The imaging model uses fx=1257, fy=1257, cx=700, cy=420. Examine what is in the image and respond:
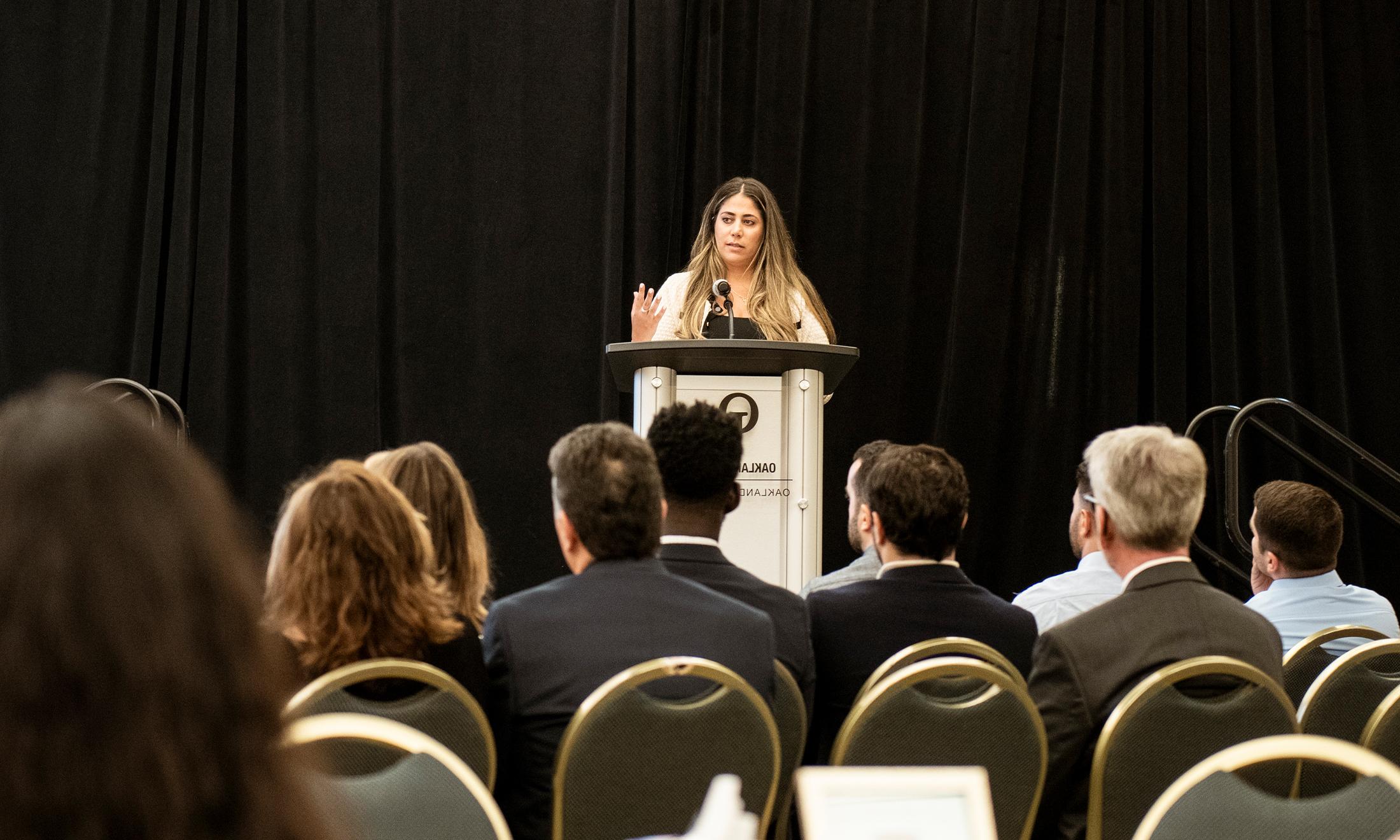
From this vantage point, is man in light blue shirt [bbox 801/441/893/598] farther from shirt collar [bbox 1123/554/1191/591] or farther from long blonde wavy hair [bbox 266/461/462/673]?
long blonde wavy hair [bbox 266/461/462/673]

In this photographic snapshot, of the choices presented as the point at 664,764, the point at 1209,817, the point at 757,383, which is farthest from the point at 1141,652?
the point at 757,383

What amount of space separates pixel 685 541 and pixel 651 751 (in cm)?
76

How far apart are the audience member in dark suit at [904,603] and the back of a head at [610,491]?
47cm

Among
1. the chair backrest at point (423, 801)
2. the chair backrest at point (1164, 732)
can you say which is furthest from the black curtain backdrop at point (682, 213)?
the chair backrest at point (423, 801)

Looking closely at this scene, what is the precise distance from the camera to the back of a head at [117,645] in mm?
633

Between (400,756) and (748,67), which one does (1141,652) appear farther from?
(748,67)

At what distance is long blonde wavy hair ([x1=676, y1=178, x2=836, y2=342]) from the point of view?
4.47 m

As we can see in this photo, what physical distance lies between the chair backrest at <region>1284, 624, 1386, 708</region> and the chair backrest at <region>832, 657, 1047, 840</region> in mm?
954

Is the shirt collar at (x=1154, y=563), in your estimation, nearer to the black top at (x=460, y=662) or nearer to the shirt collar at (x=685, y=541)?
the shirt collar at (x=685, y=541)

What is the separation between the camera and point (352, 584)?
1.99 metres

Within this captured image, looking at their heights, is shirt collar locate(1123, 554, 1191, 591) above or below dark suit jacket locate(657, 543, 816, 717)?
above

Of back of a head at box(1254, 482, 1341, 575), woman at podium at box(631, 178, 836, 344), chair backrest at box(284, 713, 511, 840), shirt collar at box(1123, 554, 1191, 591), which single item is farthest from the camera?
woman at podium at box(631, 178, 836, 344)

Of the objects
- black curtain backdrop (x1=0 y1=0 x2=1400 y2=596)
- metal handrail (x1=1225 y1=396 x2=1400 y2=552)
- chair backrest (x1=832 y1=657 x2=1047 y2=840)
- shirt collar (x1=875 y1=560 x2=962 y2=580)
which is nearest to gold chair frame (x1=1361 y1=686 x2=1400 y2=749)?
chair backrest (x1=832 y1=657 x2=1047 y2=840)

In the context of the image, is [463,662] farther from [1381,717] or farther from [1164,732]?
[1381,717]
